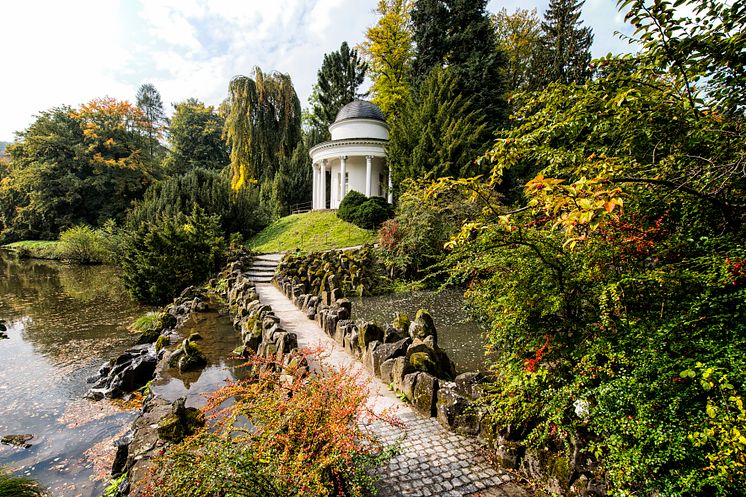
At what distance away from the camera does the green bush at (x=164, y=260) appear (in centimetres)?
1284

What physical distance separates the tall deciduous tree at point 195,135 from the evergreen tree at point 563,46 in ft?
119

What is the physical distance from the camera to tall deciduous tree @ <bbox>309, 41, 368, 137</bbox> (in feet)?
109

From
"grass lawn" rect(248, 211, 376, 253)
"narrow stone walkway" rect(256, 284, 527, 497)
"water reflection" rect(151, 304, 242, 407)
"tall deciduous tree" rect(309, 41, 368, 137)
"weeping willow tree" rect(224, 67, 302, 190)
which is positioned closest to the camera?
"narrow stone walkway" rect(256, 284, 527, 497)

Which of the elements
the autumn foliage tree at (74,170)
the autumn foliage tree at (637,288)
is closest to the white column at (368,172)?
the autumn foliage tree at (637,288)

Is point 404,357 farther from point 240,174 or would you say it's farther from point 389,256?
point 240,174

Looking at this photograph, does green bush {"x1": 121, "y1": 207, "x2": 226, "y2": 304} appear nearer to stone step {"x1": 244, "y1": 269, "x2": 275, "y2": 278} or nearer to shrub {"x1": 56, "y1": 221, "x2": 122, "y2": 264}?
stone step {"x1": 244, "y1": 269, "x2": 275, "y2": 278}

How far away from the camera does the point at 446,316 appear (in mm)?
9742

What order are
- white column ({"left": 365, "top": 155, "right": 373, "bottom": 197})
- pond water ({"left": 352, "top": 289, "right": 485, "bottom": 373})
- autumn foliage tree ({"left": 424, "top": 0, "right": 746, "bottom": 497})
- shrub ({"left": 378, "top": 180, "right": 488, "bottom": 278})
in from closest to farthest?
autumn foliage tree ({"left": 424, "top": 0, "right": 746, "bottom": 497}) → pond water ({"left": 352, "top": 289, "right": 485, "bottom": 373}) → shrub ({"left": 378, "top": 180, "right": 488, "bottom": 278}) → white column ({"left": 365, "top": 155, "right": 373, "bottom": 197})

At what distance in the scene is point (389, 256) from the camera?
14375 mm

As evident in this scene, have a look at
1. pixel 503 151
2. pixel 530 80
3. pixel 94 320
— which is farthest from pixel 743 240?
pixel 530 80

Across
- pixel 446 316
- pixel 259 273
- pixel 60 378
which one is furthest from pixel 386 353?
pixel 259 273

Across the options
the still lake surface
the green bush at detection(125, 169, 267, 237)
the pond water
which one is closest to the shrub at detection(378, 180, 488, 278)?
the pond water

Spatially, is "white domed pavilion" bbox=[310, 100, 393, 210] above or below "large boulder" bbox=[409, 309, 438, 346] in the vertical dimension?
above

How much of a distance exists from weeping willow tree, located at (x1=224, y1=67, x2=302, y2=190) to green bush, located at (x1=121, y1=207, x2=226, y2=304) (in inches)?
440
